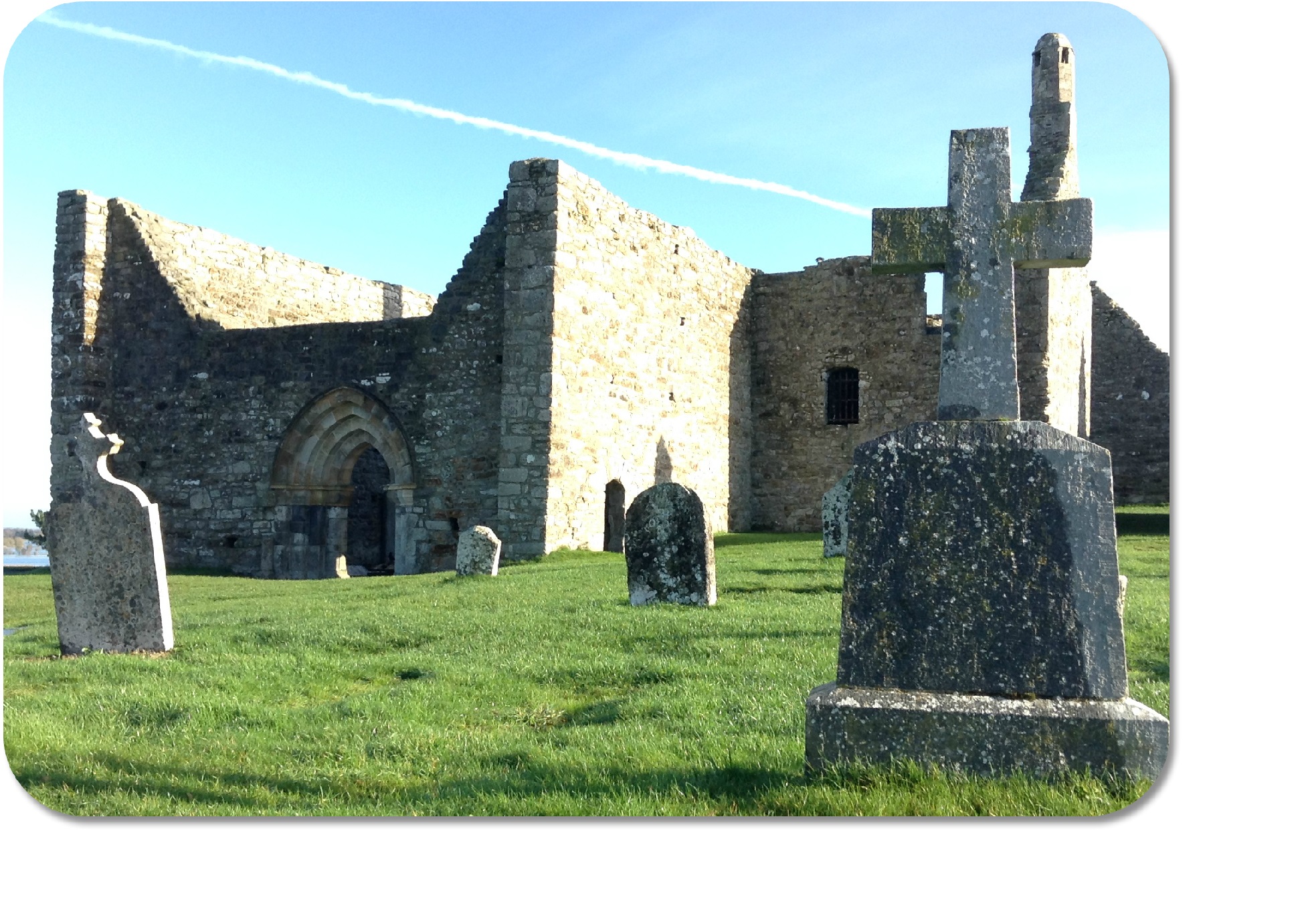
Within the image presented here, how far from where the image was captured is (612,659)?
6.84m

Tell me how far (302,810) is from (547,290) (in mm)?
12018

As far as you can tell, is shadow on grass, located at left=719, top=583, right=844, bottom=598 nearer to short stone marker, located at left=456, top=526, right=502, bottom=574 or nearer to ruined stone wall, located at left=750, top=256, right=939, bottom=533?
short stone marker, located at left=456, top=526, right=502, bottom=574

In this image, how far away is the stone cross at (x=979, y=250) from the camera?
4.27m

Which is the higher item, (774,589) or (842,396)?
(842,396)

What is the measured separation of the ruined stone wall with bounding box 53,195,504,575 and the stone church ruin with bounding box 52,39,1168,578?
38mm

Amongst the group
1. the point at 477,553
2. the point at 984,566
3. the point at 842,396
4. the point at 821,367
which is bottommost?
the point at 477,553

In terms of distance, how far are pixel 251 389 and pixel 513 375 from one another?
5.16 metres

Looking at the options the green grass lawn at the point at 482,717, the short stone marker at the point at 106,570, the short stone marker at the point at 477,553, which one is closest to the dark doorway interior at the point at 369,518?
the short stone marker at the point at 477,553

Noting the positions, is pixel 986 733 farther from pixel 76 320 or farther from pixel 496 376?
pixel 76 320

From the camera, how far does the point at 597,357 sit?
656 inches

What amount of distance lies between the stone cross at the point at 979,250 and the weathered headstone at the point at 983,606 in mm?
23

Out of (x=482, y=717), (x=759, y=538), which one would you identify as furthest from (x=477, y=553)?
(x=482, y=717)

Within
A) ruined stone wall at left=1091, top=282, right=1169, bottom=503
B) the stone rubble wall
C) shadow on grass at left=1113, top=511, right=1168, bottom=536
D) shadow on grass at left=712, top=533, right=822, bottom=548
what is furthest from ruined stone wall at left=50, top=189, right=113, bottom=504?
ruined stone wall at left=1091, top=282, right=1169, bottom=503

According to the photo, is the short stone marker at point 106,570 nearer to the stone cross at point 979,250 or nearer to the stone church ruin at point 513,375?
the stone cross at point 979,250
